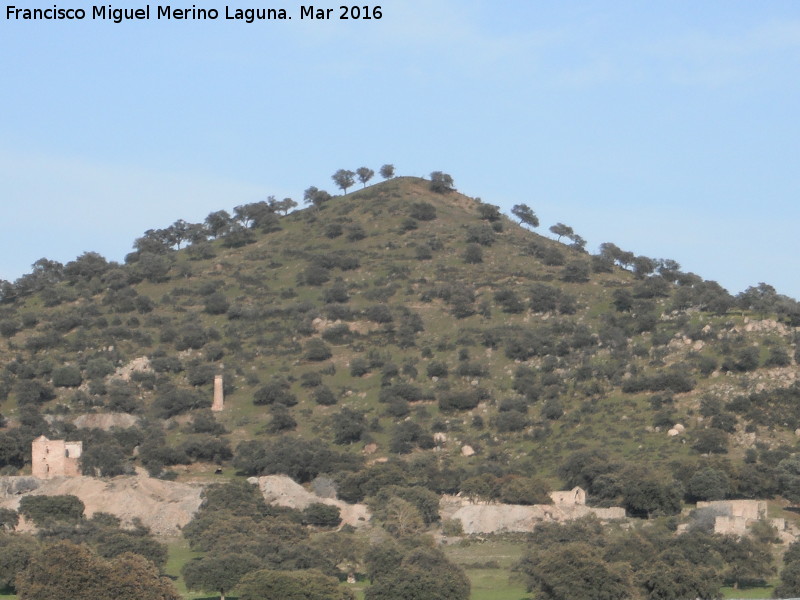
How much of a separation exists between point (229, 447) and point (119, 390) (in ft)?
50.9

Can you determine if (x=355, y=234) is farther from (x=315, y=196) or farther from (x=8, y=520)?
(x=8, y=520)

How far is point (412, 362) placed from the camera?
440ft

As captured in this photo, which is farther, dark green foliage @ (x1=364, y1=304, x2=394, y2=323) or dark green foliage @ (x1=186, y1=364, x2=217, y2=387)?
dark green foliage @ (x1=364, y1=304, x2=394, y2=323)

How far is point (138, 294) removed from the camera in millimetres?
158000

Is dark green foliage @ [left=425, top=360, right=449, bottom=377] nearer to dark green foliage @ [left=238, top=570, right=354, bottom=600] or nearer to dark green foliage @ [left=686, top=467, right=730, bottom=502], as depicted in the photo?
dark green foliage @ [left=686, top=467, right=730, bottom=502]

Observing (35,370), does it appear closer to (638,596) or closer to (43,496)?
(43,496)

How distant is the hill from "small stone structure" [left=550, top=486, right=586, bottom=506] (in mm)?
1560

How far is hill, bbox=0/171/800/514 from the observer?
371ft

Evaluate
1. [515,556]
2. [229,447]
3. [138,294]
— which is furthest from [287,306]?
[515,556]

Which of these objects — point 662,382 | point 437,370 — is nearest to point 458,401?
point 437,370

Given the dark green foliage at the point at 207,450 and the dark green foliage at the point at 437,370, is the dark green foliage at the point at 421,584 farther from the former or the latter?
the dark green foliage at the point at 437,370

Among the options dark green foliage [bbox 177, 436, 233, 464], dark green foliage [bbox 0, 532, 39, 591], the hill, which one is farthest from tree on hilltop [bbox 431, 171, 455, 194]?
dark green foliage [bbox 0, 532, 39, 591]

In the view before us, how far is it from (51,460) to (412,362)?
33.0 meters

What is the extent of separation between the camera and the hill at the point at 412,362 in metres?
113
